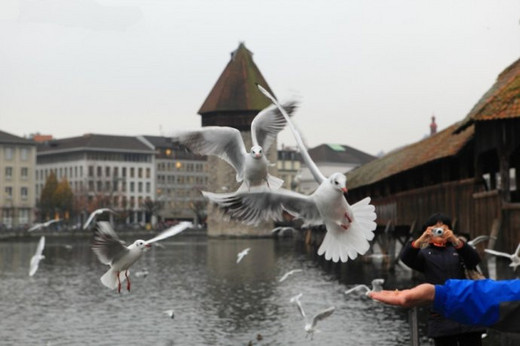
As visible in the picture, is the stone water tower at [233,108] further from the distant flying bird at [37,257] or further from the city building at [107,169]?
the distant flying bird at [37,257]

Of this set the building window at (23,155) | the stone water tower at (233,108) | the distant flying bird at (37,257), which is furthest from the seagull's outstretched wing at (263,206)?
the building window at (23,155)

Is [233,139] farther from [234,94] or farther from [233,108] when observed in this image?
[234,94]

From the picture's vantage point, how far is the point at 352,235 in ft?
26.6

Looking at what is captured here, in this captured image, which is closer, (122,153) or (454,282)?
(454,282)

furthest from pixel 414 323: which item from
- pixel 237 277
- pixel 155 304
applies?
pixel 237 277

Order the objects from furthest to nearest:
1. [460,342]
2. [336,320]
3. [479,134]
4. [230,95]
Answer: [230,95]
[479,134]
[336,320]
[460,342]

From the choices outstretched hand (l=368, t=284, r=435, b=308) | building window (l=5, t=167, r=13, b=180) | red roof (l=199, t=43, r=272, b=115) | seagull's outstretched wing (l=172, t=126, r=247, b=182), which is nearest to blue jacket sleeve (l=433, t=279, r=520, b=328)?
outstretched hand (l=368, t=284, r=435, b=308)

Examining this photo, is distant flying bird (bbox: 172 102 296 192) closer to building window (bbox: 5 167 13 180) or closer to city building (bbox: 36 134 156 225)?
building window (bbox: 5 167 13 180)

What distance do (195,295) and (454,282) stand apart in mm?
26818

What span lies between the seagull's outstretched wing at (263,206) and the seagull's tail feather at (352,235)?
16 cm

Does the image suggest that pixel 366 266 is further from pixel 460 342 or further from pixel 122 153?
pixel 122 153

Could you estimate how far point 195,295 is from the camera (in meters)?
30.5

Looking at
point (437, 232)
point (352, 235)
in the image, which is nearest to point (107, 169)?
point (352, 235)

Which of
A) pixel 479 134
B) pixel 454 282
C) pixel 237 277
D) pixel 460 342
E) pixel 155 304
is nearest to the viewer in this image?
pixel 454 282
